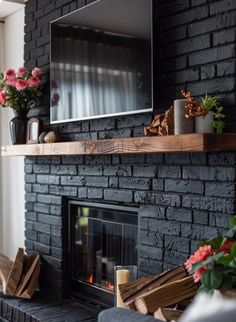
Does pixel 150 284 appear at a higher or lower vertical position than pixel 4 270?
higher

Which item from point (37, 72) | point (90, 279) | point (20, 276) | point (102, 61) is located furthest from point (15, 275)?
point (102, 61)

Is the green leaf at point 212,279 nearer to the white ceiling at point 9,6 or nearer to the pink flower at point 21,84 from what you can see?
the pink flower at point 21,84

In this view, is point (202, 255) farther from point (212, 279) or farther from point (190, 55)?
point (190, 55)

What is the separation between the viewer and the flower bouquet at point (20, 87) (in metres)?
3.34

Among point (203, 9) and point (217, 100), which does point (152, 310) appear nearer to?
point (217, 100)

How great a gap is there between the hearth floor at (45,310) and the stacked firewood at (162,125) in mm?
1141

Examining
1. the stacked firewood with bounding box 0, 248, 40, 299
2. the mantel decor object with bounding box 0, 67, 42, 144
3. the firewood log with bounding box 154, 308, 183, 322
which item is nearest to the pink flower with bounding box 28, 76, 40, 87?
the mantel decor object with bounding box 0, 67, 42, 144

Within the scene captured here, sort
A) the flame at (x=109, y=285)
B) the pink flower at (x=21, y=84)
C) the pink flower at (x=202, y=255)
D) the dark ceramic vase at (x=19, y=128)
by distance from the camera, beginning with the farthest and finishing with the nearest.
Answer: the dark ceramic vase at (x=19, y=128) → the pink flower at (x=21, y=84) → the flame at (x=109, y=285) → the pink flower at (x=202, y=255)

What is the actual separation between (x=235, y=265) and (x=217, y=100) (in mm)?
845

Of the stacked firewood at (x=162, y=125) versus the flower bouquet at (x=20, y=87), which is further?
the flower bouquet at (x=20, y=87)

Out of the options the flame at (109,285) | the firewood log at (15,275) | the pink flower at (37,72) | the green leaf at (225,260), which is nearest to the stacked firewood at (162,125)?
the green leaf at (225,260)

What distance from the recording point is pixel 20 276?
131 inches

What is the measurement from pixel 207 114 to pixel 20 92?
167 cm

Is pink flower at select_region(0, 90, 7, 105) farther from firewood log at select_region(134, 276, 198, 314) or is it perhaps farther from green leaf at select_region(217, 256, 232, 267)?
green leaf at select_region(217, 256, 232, 267)
